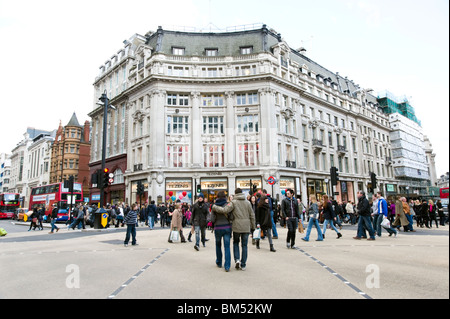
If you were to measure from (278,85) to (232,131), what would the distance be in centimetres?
844

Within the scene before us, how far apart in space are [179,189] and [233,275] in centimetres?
2717

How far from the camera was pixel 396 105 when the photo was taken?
66.4 meters

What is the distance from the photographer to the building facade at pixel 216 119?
32.7 meters

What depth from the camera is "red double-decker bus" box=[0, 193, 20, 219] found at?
44750mm

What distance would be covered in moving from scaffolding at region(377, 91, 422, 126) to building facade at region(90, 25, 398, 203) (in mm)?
29376

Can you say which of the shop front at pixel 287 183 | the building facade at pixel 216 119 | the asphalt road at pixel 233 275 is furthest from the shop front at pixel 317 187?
the asphalt road at pixel 233 275

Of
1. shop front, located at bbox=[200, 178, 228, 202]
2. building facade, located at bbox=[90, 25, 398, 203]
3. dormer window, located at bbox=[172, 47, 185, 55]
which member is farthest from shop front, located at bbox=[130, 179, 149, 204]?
dormer window, located at bbox=[172, 47, 185, 55]

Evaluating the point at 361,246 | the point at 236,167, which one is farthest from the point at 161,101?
the point at 361,246

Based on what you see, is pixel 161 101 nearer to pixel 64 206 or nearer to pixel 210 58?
pixel 210 58

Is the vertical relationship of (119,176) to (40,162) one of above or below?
below

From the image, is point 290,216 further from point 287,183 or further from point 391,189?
point 391,189

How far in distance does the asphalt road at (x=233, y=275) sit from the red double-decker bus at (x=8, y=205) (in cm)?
4554

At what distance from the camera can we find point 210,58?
115 ft

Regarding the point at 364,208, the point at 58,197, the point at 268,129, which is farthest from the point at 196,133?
the point at 364,208
